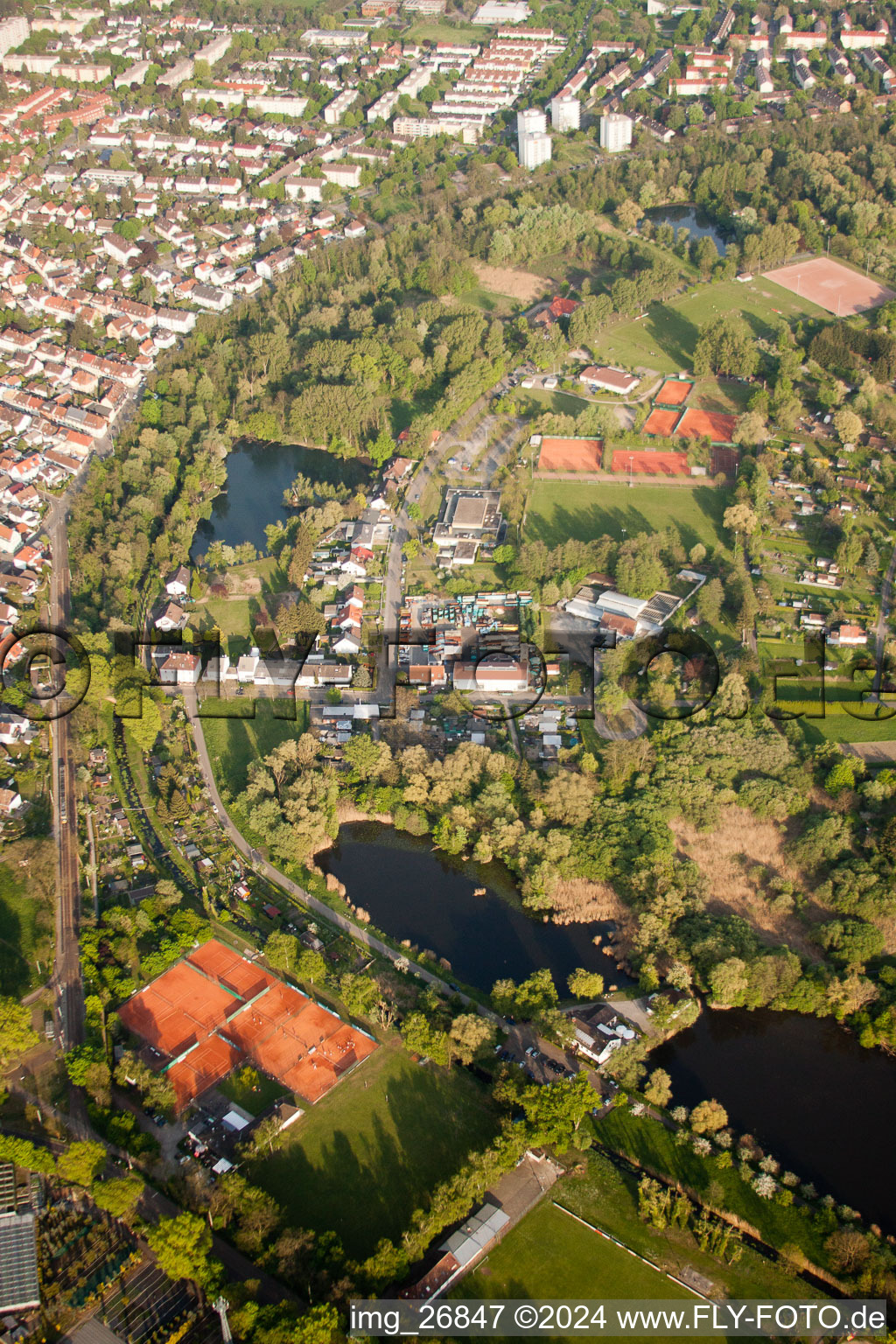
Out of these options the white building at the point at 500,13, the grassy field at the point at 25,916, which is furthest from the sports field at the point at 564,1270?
the white building at the point at 500,13

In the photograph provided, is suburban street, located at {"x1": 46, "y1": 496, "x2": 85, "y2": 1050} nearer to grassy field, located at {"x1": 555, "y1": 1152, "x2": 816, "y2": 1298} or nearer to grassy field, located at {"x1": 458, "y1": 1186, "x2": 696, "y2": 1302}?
grassy field, located at {"x1": 458, "y1": 1186, "x2": 696, "y2": 1302}

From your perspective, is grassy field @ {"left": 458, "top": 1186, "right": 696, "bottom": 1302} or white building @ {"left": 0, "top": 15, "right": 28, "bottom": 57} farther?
white building @ {"left": 0, "top": 15, "right": 28, "bottom": 57}

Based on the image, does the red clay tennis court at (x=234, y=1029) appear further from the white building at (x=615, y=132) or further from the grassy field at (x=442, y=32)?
the grassy field at (x=442, y=32)

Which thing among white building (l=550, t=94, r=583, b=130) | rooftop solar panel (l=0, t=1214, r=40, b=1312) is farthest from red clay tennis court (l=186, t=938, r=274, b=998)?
white building (l=550, t=94, r=583, b=130)

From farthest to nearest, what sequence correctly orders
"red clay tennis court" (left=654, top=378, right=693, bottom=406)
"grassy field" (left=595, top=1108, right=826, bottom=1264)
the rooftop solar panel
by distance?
"red clay tennis court" (left=654, top=378, right=693, bottom=406), "grassy field" (left=595, top=1108, right=826, bottom=1264), the rooftop solar panel

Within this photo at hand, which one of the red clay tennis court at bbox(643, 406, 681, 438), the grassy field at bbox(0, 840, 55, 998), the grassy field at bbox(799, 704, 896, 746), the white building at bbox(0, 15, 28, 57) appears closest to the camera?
the grassy field at bbox(0, 840, 55, 998)

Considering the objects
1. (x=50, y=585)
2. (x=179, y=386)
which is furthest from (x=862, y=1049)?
(x=179, y=386)

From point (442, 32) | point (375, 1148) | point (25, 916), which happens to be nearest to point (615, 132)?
point (442, 32)

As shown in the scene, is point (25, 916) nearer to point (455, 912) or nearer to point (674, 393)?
point (455, 912)
